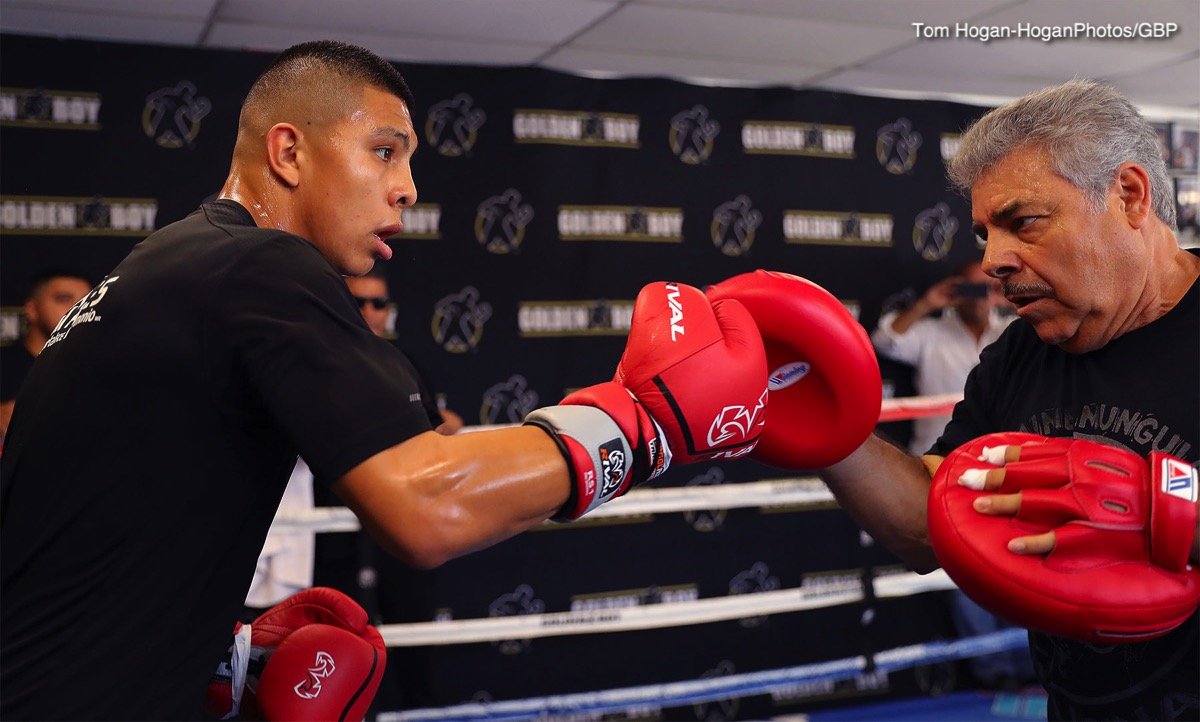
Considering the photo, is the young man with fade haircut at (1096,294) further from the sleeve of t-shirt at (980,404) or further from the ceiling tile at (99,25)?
the ceiling tile at (99,25)

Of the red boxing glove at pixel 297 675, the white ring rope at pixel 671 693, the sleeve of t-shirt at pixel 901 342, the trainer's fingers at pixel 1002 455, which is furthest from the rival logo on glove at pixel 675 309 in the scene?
the sleeve of t-shirt at pixel 901 342

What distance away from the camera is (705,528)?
154 inches

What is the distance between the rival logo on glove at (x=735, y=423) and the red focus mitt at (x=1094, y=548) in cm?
30

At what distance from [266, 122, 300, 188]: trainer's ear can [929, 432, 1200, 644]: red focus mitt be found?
3.15ft

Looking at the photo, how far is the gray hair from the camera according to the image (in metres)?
1.43

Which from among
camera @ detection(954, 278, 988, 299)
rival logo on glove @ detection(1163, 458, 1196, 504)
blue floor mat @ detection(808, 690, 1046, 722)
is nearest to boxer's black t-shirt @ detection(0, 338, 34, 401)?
blue floor mat @ detection(808, 690, 1046, 722)

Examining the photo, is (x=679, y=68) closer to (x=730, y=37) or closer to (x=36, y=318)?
(x=730, y=37)

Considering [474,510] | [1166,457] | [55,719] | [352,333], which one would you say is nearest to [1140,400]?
[1166,457]

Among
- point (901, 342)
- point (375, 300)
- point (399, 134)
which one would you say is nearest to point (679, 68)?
point (901, 342)

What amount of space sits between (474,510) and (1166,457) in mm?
823

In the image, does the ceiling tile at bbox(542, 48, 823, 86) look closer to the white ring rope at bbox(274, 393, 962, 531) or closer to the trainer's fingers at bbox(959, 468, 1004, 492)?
the white ring rope at bbox(274, 393, 962, 531)

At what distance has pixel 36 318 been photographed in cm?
309

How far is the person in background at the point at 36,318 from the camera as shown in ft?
10.1

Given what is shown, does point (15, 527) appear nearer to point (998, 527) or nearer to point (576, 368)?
point (998, 527)
